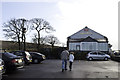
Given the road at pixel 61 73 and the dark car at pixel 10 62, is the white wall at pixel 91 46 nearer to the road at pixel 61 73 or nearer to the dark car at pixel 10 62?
the road at pixel 61 73

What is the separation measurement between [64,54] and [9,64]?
13.4 feet

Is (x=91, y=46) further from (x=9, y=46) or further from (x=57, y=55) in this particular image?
(x=9, y=46)

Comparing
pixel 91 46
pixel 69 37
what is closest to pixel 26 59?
pixel 91 46

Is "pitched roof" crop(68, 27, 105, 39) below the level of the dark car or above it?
above

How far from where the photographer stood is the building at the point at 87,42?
40.3 metres

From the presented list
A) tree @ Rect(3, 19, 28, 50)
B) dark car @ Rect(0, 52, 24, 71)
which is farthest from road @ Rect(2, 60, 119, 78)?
tree @ Rect(3, 19, 28, 50)

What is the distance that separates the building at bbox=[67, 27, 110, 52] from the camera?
40312 millimetres

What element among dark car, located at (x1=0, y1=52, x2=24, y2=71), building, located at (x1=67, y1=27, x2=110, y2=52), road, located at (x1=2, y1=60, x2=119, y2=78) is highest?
building, located at (x1=67, y1=27, x2=110, y2=52)

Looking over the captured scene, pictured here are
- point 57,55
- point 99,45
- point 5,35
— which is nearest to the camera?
point 57,55

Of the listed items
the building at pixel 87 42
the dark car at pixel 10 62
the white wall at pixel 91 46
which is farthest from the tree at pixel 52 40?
the dark car at pixel 10 62

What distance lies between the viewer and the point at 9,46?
43.1 metres

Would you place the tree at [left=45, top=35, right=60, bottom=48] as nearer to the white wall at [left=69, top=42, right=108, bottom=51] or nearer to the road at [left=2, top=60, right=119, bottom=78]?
the white wall at [left=69, top=42, right=108, bottom=51]

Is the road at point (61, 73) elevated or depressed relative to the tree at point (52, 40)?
depressed

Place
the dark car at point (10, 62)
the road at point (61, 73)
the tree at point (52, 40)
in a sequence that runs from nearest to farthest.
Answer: the road at point (61, 73) < the dark car at point (10, 62) < the tree at point (52, 40)
